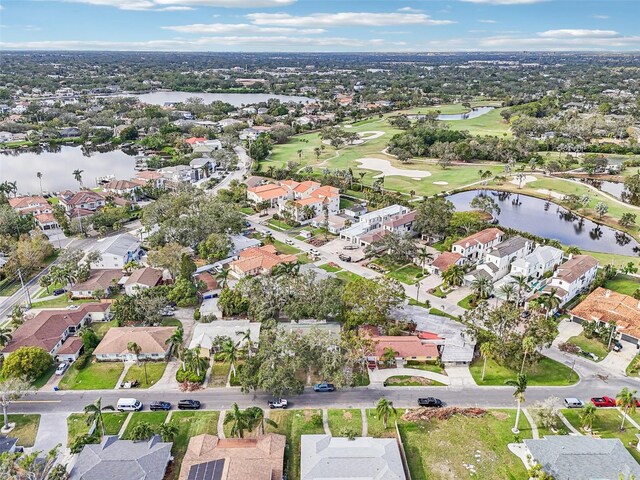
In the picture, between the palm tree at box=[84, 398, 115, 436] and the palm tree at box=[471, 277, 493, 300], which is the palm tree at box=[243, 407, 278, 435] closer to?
the palm tree at box=[84, 398, 115, 436]

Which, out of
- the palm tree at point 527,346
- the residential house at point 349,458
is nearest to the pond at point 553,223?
the palm tree at point 527,346

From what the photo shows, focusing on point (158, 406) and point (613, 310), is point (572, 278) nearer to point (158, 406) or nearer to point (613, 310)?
point (613, 310)

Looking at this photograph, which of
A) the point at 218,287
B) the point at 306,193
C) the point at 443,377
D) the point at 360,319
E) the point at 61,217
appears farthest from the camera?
the point at 306,193

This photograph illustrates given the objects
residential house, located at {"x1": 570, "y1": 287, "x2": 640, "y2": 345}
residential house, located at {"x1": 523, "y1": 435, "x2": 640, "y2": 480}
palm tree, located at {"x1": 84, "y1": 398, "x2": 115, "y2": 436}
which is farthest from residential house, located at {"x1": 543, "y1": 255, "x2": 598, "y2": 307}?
palm tree, located at {"x1": 84, "y1": 398, "x2": 115, "y2": 436}

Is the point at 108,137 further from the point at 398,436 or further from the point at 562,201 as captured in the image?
the point at 398,436

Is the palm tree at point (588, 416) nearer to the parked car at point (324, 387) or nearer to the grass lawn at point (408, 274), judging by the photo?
the parked car at point (324, 387)

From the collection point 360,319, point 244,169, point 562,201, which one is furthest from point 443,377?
point 244,169

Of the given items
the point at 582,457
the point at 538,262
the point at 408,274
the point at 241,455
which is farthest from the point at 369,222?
the point at 241,455
